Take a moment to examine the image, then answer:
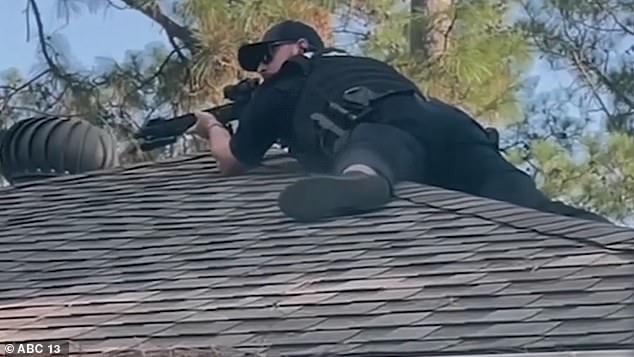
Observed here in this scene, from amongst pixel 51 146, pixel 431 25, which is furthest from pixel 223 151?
pixel 431 25

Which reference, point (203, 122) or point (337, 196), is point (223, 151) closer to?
point (203, 122)

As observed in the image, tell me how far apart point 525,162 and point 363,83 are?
350 mm

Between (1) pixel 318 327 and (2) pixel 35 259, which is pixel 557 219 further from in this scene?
(2) pixel 35 259

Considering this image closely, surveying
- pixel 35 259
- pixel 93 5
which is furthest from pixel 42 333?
pixel 93 5

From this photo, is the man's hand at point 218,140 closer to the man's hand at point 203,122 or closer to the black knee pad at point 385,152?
the man's hand at point 203,122

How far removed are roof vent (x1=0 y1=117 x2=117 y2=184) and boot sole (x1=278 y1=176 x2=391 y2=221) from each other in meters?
0.38

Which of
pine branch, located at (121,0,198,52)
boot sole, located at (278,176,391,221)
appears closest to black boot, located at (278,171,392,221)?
boot sole, located at (278,176,391,221)

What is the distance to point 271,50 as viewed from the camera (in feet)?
8.65

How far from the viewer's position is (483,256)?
8.06 feet

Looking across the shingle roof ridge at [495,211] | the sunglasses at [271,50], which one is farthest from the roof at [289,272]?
the sunglasses at [271,50]

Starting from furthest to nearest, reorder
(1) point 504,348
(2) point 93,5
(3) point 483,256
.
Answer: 1. (2) point 93,5
2. (3) point 483,256
3. (1) point 504,348

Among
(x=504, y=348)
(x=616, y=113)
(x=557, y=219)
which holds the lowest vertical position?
(x=504, y=348)

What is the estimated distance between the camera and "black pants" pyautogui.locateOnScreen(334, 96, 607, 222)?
250cm

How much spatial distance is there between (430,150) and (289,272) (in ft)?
1.12
